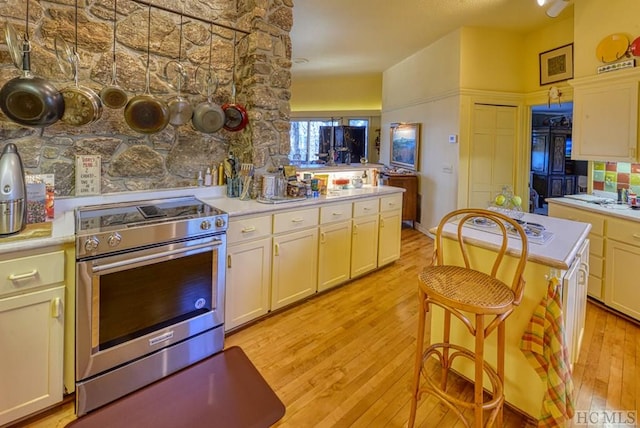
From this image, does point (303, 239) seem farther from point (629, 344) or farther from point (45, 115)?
point (629, 344)

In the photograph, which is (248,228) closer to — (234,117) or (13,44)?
(234,117)

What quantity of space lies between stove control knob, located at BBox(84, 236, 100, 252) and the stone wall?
0.90m

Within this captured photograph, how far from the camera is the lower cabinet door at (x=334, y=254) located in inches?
121

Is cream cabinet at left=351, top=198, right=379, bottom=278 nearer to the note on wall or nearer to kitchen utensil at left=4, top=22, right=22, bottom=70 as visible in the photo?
the note on wall

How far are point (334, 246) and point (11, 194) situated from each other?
2.29 m

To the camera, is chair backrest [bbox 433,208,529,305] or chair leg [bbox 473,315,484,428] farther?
chair backrest [bbox 433,208,529,305]

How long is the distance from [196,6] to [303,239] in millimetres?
2134

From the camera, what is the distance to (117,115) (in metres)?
2.46

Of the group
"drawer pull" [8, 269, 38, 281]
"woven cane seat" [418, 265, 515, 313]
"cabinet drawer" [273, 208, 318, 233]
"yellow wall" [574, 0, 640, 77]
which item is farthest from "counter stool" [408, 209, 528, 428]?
"yellow wall" [574, 0, 640, 77]

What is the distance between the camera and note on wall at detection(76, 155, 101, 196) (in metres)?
2.33

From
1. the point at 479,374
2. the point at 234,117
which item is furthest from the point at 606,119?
the point at 234,117

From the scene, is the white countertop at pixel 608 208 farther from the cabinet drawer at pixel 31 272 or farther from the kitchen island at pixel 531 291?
the cabinet drawer at pixel 31 272

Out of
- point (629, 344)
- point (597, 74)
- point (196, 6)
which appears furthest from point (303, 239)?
point (597, 74)

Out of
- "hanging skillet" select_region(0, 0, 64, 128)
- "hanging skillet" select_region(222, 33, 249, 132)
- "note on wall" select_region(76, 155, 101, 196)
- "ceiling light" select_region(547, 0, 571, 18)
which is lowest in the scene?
"note on wall" select_region(76, 155, 101, 196)
